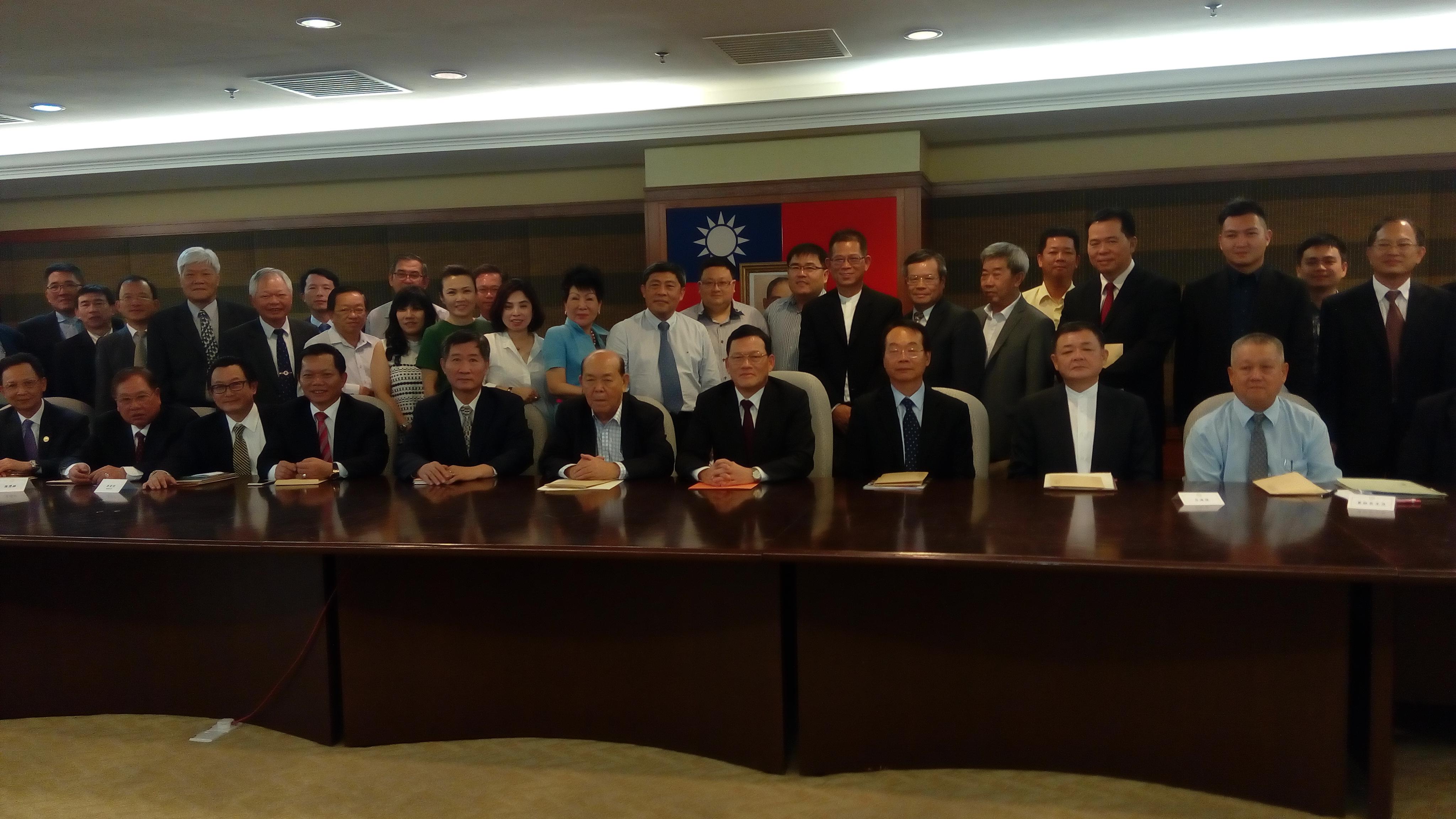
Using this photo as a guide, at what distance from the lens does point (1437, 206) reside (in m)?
5.76

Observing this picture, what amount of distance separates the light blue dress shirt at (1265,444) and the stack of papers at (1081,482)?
13.0 inches

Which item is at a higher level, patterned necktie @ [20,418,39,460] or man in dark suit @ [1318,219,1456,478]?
man in dark suit @ [1318,219,1456,478]

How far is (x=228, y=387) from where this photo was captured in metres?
Result: 3.88

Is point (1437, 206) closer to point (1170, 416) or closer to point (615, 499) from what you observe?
point (1170, 416)

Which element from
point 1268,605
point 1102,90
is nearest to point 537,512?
point 1268,605

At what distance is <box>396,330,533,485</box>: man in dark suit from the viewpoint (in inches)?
147

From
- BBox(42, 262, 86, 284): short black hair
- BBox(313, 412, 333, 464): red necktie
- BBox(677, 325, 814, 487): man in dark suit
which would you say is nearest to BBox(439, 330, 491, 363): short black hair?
BBox(313, 412, 333, 464): red necktie

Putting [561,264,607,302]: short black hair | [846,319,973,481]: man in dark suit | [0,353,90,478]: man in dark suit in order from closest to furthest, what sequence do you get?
[846,319,973,481]: man in dark suit
[0,353,90,478]: man in dark suit
[561,264,607,302]: short black hair

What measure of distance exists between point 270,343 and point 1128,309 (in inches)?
138

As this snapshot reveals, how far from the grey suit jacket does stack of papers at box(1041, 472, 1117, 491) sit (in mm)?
842

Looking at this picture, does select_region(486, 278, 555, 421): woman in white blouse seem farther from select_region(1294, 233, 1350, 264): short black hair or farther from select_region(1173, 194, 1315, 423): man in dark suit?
select_region(1294, 233, 1350, 264): short black hair

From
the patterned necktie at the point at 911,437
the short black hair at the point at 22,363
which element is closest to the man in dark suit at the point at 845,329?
the patterned necktie at the point at 911,437

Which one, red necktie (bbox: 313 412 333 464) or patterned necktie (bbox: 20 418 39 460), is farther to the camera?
patterned necktie (bbox: 20 418 39 460)

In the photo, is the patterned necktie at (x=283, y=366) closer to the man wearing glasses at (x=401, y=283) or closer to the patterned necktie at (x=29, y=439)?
the man wearing glasses at (x=401, y=283)
